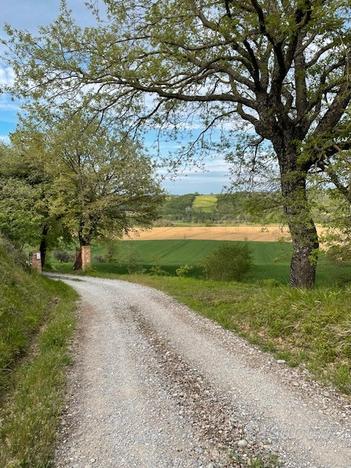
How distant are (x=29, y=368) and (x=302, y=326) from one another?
Result: 17.7ft

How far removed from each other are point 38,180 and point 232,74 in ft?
80.9

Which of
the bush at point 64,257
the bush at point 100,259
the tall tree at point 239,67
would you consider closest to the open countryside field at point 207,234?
the bush at point 64,257

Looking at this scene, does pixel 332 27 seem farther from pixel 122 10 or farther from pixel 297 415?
pixel 297 415

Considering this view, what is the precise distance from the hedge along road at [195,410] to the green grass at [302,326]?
1.19ft

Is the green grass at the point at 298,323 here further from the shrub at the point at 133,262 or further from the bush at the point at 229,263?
the shrub at the point at 133,262

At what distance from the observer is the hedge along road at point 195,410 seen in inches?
166

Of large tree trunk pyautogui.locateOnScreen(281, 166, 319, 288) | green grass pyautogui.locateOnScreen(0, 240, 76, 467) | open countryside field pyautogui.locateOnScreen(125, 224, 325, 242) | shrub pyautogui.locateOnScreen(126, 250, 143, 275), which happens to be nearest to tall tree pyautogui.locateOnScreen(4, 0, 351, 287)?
large tree trunk pyautogui.locateOnScreen(281, 166, 319, 288)

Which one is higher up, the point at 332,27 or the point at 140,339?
the point at 332,27

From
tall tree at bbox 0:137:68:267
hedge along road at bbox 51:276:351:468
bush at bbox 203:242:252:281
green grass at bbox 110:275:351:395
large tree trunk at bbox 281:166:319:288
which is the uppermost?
tall tree at bbox 0:137:68:267

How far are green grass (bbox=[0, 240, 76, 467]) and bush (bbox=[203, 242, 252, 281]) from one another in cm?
1721

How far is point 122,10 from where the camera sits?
1116 cm

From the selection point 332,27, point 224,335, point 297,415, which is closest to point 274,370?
point 297,415

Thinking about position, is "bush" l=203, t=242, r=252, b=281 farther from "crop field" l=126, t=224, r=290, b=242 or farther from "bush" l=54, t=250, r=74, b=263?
"bush" l=54, t=250, r=74, b=263

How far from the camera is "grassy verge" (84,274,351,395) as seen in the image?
21.8 ft
